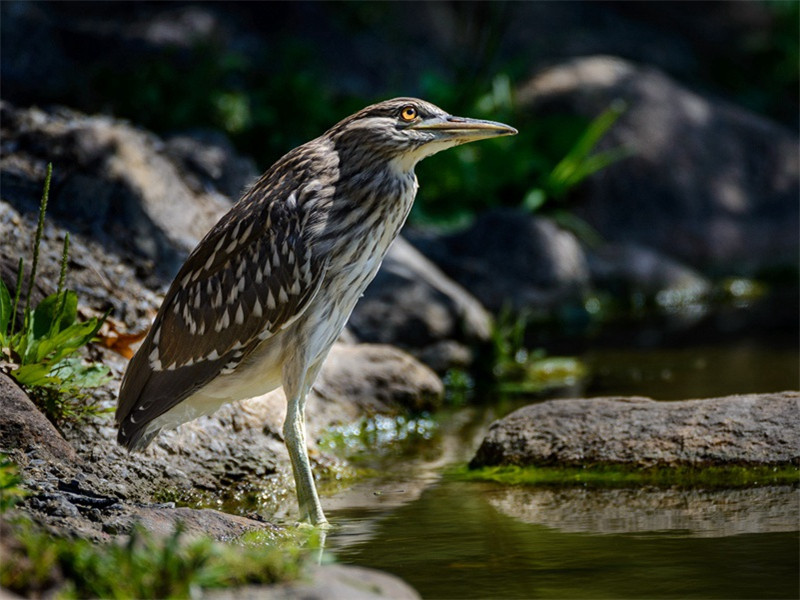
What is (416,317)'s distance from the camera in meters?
9.72

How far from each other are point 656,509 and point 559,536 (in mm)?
678

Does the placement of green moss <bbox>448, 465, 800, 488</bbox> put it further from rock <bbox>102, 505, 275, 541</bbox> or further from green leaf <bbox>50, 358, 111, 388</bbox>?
green leaf <bbox>50, 358, 111, 388</bbox>

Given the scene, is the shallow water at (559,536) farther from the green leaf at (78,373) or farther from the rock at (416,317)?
the rock at (416,317)

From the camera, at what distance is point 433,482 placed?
6645mm

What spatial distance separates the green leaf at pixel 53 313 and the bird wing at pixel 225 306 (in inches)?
18.0

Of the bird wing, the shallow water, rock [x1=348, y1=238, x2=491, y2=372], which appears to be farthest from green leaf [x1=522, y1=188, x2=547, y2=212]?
the bird wing

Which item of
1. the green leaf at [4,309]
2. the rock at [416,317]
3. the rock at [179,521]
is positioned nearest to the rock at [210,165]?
the rock at [416,317]

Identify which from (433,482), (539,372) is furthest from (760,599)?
(539,372)

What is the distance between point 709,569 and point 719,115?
12.0 meters

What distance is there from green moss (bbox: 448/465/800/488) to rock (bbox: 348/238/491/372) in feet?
9.81

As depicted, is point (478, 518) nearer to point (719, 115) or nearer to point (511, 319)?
point (511, 319)

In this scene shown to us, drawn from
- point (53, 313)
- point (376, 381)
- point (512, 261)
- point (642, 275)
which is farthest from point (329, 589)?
point (642, 275)

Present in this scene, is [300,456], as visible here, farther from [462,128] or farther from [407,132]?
[462,128]

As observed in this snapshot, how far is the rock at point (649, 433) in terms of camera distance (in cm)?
616
